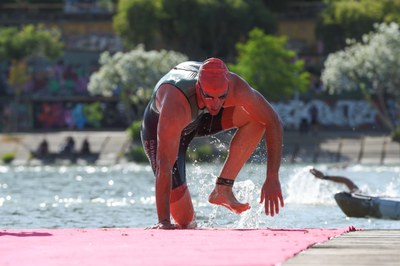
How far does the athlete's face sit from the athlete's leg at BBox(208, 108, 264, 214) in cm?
78

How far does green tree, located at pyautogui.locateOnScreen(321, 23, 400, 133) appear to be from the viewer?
218ft

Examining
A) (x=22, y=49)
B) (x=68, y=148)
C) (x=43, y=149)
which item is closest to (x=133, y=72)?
(x=68, y=148)

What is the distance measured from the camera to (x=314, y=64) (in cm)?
7988

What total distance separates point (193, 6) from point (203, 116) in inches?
2515

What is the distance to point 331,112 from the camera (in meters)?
72.6

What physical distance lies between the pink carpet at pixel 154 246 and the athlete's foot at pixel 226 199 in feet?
5.77

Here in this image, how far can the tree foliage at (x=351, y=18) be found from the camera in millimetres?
76938

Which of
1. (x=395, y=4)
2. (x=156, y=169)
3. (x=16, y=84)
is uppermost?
(x=156, y=169)

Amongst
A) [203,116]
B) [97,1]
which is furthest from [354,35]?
[203,116]

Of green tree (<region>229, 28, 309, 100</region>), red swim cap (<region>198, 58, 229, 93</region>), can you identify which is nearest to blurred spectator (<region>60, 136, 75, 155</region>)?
green tree (<region>229, 28, 309, 100</region>)

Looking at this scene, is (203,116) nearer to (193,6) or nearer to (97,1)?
(193,6)

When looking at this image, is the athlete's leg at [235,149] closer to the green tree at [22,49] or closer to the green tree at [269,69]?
the green tree at [269,69]

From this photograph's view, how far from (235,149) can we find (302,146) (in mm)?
47625

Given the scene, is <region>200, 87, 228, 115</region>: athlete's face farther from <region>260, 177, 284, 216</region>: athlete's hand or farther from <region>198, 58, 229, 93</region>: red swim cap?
<region>260, 177, 284, 216</region>: athlete's hand
